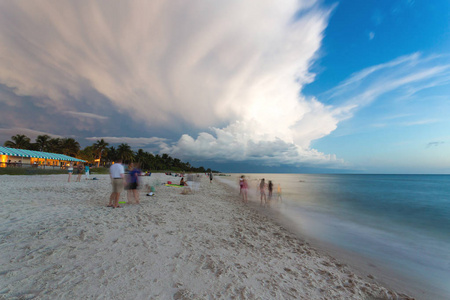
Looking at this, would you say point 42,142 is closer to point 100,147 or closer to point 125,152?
point 100,147

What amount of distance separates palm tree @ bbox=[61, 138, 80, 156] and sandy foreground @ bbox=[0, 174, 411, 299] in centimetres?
7585

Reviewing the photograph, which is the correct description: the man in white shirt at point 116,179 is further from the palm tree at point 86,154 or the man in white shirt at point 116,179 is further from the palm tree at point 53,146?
the palm tree at point 53,146

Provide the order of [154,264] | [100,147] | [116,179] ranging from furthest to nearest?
[100,147]
[116,179]
[154,264]

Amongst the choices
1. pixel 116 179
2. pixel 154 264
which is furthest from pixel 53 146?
pixel 154 264

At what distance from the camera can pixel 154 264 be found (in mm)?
3867

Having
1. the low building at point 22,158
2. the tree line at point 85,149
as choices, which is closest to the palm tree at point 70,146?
the tree line at point 85,149

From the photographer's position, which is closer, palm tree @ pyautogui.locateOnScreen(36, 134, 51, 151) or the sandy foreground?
the sandy foreground

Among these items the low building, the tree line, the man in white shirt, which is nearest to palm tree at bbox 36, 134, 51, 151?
the tree line

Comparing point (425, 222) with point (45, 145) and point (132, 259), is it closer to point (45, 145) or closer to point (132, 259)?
point (132, 259)

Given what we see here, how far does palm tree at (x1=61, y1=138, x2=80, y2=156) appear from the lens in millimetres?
66312

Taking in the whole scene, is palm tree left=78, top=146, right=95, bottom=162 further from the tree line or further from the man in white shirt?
the man in white shirt

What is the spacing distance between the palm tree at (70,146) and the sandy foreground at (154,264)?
7585cm

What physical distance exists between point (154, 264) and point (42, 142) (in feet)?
283

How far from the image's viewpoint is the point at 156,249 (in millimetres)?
4555
